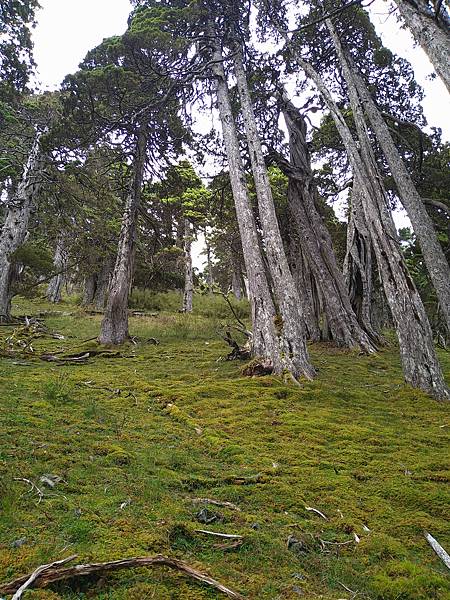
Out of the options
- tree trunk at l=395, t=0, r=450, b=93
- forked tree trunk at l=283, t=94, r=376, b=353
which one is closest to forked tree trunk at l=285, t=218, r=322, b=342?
forked tree trunk at l=283, t=94, r=376, b=353

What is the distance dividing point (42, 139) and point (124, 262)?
397 centimetres

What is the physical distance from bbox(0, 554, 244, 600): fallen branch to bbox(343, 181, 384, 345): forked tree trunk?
442 inches

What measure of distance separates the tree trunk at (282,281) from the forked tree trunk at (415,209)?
9.06ft

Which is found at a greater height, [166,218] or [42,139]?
[42,139]

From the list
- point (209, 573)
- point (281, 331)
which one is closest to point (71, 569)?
point (209, 573)

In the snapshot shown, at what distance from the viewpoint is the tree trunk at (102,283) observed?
19.6 meters

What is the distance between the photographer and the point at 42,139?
1052cm

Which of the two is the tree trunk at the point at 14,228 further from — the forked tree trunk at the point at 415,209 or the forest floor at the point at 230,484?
the forked tree trunk at the point at 415,209

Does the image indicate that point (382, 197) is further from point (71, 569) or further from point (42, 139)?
point (42, 139)

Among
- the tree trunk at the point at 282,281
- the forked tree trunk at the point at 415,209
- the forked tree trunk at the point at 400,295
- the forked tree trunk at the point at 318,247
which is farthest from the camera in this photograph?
the forked tree trunk at the point at 318,247

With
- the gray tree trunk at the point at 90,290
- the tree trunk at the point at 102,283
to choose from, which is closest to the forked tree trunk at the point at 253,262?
the tree trunk at the point at 102,283

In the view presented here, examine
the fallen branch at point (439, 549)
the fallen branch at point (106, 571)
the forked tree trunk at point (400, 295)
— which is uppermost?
A: the forked tree trunk at point (400, 295)

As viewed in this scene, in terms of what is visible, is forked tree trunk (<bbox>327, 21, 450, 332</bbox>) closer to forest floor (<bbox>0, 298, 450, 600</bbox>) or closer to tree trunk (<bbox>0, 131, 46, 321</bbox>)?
forest floor (<bbox>0, 298, 450, 600</bbox>)

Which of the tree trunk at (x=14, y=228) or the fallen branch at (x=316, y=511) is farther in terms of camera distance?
the tree trunk at (x=14, y=228)
